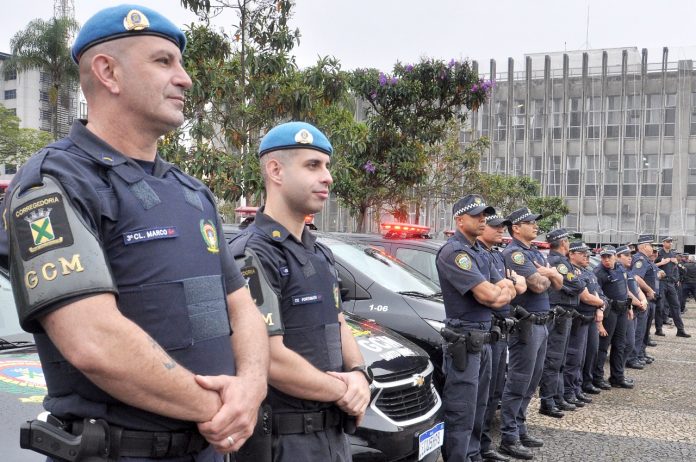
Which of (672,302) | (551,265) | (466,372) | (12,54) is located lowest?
(672,302)

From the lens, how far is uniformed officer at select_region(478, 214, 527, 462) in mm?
5281

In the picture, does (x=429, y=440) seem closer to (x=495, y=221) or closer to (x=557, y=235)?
(x=495, y=221)

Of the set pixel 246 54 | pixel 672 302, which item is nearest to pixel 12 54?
pixel 246 54

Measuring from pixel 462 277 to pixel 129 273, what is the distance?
3.43 meters

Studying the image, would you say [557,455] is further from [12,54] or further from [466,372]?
[12,54]

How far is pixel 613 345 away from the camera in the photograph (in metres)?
9.03

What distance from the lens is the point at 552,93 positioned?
1601 inches

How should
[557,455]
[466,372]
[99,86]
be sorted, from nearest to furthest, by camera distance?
[99,86] < [466,372] < [557,455]

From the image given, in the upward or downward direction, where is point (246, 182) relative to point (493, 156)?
downward

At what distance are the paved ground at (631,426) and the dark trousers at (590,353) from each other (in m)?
0.26

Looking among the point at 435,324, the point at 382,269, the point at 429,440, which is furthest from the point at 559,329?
the point at 429,440

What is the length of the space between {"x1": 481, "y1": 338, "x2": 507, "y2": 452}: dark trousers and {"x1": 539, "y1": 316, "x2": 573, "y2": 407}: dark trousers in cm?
113

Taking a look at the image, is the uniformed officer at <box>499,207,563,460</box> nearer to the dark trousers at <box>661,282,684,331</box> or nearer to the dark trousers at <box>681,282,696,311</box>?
the dark trousers at <box>661,282,684,331</box>

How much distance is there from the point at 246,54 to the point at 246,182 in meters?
1.81
